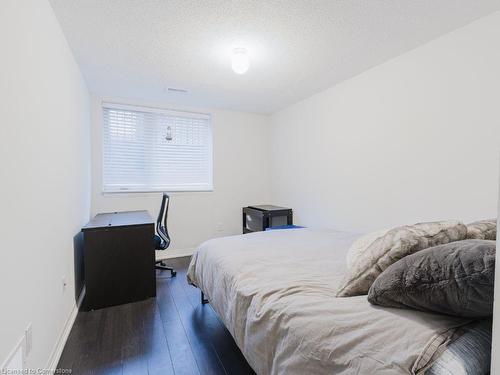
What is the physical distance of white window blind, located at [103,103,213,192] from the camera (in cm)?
363

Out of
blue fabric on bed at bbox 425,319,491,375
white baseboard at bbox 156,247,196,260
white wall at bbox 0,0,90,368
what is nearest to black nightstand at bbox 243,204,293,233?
white baseboard at bbox 156,247,196,260

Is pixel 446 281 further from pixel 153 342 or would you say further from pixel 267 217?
pixel 267 217

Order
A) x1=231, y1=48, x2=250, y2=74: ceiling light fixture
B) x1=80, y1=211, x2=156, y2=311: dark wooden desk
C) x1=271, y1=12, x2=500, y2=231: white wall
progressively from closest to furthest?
1. x1=271, y1=12, x2=500, y2=231: white wall
2. x1=231, y1=48, x2=250, y2=74: ceiling light fixture
3. x1=80, y1=211, x2=156, y2=311: dark wooden desk

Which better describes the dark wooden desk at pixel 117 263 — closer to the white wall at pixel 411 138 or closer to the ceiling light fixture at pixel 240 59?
the ceiling light fixture at pixel 240 59

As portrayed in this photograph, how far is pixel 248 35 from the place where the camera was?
2.05 m

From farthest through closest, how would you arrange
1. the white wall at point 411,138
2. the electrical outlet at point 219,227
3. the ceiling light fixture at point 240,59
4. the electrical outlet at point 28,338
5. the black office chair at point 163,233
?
1. the electrical outlet at point 219,227
2. the black office chair at point 163,233
3. the ceiling light fixture at point 240,59
4. the white wall at point 411,138
5. the electrical outlet at point 28,338

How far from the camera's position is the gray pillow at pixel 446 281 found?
70 cm

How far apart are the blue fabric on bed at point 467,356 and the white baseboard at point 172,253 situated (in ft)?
12.2

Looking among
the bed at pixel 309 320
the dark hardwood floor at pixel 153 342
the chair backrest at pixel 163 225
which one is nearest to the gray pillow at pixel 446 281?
the bed at pixel 309 320

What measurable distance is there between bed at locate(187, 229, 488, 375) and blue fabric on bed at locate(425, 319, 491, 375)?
19 millimetres

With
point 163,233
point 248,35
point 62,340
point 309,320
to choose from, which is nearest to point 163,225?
point 163,233

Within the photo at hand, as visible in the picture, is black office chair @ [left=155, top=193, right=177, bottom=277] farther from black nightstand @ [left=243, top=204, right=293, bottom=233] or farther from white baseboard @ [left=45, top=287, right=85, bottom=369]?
black nightstand @ [left=243, top=204, right=293, bottom=233]

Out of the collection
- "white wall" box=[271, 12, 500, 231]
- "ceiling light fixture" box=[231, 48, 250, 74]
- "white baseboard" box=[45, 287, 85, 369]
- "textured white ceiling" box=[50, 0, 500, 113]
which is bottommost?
"white baseboard" box=[45, 287, 85, 369]

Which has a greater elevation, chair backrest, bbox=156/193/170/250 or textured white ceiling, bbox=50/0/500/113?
textured white ceiling, bbox=50/0/500/113
